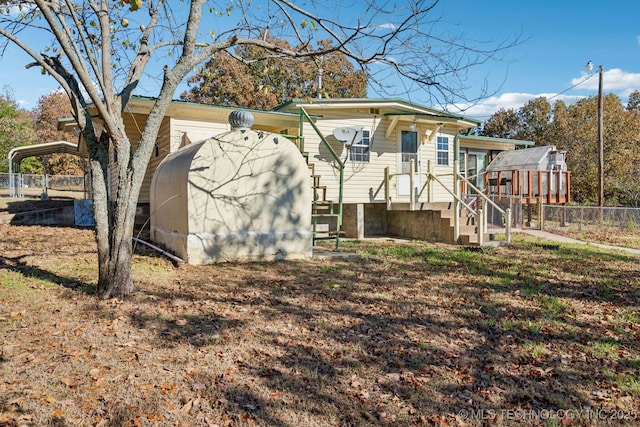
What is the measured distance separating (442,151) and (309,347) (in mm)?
12995

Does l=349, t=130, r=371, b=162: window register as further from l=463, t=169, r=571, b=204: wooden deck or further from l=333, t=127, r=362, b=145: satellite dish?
l=463, t=169, r=571, b=204: wooden deck

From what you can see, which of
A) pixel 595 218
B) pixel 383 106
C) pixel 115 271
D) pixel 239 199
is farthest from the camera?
pixel 595 218

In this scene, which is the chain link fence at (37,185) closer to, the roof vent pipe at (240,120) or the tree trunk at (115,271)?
the roof vent pipe at (240,120)

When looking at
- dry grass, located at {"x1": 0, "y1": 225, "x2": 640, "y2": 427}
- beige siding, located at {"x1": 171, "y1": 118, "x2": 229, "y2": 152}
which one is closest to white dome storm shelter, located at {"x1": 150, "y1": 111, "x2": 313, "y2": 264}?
dry grass, located at {"x1": 0, "y1": 225, "x2": 640, "y2": 427}

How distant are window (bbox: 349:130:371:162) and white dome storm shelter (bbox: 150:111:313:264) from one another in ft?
16.5

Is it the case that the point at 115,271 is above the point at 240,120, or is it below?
below

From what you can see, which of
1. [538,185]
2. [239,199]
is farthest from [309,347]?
[538,185]

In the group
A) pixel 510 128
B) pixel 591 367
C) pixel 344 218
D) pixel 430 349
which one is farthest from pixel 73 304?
pixel 510 128

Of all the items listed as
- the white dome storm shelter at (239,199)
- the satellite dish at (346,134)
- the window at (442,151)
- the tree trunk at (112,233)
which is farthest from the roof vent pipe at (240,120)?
the window at (442,151)

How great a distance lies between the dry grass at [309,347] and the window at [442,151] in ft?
27.9

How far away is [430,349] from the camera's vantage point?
445cm

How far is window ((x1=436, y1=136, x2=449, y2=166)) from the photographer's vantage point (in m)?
15.9

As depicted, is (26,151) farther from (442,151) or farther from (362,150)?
(442,151)

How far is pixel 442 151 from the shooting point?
16.0 m
